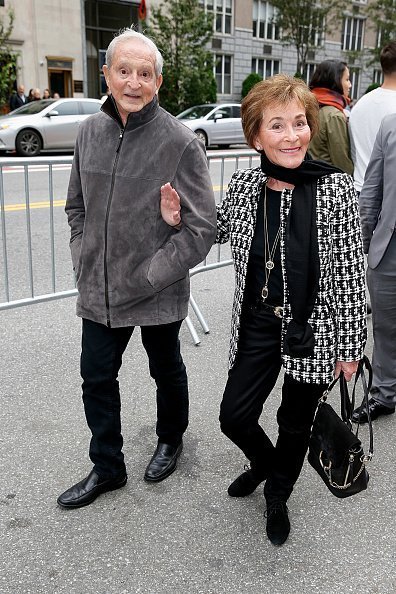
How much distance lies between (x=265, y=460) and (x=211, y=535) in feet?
1.27

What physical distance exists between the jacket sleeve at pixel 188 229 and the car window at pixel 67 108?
1548 centimetres

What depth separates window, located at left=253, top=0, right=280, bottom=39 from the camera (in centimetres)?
3959

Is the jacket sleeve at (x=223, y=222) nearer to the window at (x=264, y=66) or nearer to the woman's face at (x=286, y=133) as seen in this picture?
the woman's face at (x=286, y=133)

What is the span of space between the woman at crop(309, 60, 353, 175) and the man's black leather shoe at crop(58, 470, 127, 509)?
2837mm

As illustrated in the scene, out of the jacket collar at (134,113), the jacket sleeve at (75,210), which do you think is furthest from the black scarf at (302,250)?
the jacket sleeve at (75,210)

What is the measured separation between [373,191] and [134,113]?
155 centimetres

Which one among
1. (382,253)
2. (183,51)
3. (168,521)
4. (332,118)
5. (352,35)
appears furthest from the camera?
(352,35)

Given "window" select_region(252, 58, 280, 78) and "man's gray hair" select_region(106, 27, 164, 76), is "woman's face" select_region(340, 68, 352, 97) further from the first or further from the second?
"window" select_region(252, 58, 280, 78)

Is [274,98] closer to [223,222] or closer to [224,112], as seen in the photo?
[223,222]

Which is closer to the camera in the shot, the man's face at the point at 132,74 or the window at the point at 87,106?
the man's face at the point at 132,74

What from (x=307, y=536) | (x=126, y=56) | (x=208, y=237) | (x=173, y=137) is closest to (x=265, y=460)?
(x=307, y=536)

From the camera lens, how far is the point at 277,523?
8.43 feet

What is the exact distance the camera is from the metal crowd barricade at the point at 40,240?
4.70 m

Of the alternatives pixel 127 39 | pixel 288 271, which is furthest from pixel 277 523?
pixel 127 39
